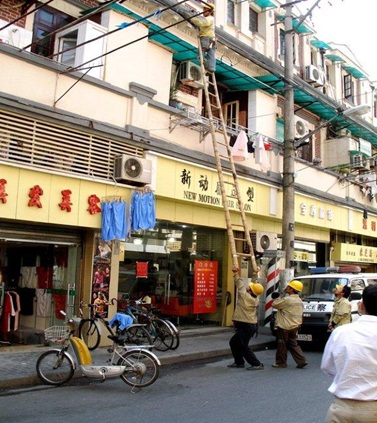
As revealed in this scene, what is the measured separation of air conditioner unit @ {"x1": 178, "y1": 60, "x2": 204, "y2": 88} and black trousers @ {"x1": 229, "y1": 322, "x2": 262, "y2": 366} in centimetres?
721

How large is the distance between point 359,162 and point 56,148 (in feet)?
45.4

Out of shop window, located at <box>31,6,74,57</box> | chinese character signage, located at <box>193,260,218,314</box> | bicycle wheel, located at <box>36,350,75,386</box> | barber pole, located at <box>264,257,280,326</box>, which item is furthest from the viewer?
barber pole, located at <box>264,257,280,326</box>

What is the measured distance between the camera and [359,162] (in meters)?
19.8

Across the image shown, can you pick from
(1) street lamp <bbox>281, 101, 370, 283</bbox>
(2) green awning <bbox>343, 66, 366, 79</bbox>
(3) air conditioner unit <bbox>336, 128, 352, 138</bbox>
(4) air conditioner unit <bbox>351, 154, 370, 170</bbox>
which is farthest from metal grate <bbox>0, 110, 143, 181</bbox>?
(2) green awning <bbox>343, 66, 366, 79</bbox>

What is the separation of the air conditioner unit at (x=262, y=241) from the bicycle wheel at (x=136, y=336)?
6507 millimetres

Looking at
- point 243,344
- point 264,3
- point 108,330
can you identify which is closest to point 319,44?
point 264,3

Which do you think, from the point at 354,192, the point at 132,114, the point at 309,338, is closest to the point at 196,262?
the point at 309,338

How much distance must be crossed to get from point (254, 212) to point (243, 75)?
13.8ft

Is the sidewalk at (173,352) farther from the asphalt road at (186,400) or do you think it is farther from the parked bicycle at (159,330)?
the asphalt road at (186,400)

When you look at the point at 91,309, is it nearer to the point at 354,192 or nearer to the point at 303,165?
the point at 303,165

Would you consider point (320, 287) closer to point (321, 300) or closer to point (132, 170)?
point (321, 300)

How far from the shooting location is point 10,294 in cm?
1078

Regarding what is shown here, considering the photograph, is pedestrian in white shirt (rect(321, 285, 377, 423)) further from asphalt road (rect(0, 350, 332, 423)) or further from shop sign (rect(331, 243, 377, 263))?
shop sign (rect(331, 243, 377, 263))

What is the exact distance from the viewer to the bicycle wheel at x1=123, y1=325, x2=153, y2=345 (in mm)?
8327
